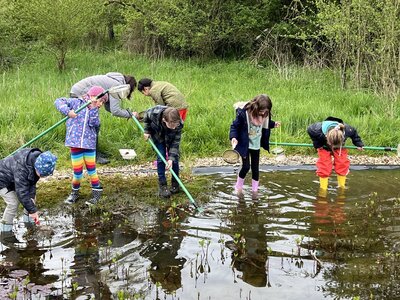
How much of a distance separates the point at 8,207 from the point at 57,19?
12.0 meters

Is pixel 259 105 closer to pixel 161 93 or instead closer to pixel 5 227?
pixel 161 93

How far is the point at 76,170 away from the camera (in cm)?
651

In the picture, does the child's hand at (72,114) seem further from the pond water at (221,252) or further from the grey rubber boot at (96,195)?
the pond water at (221,252)

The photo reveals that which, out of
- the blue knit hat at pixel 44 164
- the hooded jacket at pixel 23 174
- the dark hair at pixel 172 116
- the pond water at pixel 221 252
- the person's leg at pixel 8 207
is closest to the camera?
the pond water at pixel 221 252

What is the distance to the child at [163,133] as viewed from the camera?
6426 mm

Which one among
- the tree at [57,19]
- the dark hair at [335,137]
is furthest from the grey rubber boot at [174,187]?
the tree at [57,19]

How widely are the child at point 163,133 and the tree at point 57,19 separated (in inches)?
421

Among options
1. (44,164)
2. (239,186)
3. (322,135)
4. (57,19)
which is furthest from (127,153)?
(57,19)

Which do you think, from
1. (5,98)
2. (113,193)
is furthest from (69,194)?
(5,98)

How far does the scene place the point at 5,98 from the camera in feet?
37.5

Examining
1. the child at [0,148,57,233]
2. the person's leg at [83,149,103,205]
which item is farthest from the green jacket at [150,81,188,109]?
the child at [0,148,57,233]

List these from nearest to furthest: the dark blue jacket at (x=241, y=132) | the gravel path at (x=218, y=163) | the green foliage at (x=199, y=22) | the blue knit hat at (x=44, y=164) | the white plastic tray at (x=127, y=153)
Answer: the blue knit hat at (x=44, y=164) < the dark blue jacket at (x=241, y=132) < the gravel path at (x=218, y=163) < the white plastic tray at (x=127, y=153) < the green foliage at (x=199, y=22)

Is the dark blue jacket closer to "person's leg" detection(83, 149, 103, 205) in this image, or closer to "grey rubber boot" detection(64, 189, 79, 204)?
"person's leg" detection(83, 149, 103, 205)

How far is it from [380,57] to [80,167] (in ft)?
29.1
